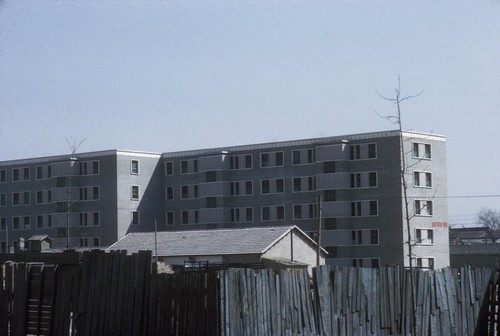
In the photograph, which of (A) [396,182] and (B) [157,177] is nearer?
(A) [396,182]

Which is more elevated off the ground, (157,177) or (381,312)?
(157,177)

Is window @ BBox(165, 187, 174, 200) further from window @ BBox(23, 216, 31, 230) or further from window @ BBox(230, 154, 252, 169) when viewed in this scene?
window @ BBox(23, 216, 31, 230)

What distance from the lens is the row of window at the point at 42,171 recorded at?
99.1 metres

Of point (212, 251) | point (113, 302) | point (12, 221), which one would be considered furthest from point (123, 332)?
point (12, 221)

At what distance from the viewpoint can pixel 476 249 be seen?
320 feet

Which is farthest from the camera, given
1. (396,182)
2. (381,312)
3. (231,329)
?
(396,182)

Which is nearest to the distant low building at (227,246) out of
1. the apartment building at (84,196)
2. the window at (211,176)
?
the window at (211,176)

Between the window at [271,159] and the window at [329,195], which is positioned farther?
the window at [271,159]

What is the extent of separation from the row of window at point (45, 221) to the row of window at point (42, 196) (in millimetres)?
1598

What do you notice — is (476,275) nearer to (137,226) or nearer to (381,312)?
(381,312)

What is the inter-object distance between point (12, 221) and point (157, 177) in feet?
57.8

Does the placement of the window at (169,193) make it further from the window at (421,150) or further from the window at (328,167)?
the window at (421,150)

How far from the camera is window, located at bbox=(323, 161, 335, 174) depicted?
3497 inches

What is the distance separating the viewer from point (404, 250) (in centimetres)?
8550
